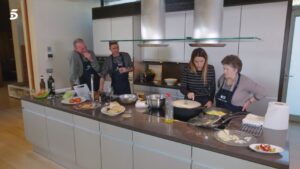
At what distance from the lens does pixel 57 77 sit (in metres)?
4.39

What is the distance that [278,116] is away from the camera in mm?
1698

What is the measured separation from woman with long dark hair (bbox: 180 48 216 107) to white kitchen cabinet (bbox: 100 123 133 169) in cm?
94

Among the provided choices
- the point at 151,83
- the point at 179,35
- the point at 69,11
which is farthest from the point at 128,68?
the point at 69,11

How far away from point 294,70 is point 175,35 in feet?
8.39

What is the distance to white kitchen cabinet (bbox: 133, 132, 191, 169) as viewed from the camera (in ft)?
5.28

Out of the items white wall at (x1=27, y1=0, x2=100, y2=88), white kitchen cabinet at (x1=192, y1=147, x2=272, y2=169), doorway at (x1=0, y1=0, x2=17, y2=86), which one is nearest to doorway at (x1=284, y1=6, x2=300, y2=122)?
white kitchen cabinet at (x1=192, y1=147, x2=272, y2=169)

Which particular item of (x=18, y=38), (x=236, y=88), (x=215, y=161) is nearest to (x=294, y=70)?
(x=236, y=88)

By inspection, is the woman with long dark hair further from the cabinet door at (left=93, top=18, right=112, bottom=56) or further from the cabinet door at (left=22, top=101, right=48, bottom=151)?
the cabinet door at (left=93, top=18, right=112, bottom=56)

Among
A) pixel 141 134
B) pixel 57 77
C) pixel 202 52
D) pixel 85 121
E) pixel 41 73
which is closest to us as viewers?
pixel 141 134

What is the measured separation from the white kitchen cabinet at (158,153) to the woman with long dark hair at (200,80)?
2.99 ft

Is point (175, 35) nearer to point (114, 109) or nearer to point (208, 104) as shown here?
point (208, 104)

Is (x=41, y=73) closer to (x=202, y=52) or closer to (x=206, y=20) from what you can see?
(x=202, y=52)

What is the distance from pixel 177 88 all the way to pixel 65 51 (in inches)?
99.2

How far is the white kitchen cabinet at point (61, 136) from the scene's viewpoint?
2439mm
